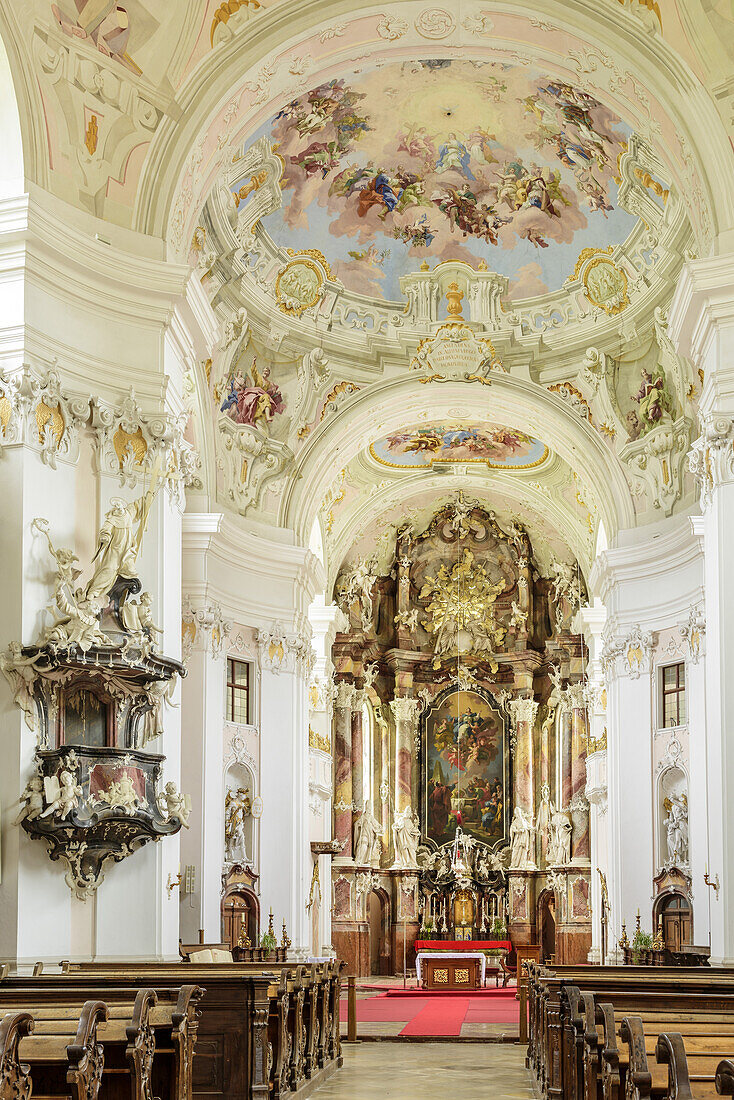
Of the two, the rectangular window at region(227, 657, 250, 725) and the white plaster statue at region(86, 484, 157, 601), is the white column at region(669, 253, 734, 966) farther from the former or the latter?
the rectangular window at region(227, 657, 250, 725)

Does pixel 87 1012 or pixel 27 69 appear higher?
pixel 27 69

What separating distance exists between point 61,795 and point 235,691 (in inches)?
387

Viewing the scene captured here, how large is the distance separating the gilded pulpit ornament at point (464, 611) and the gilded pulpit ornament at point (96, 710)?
20430 millimetres

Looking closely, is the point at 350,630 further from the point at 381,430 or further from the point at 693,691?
the point at 693,691

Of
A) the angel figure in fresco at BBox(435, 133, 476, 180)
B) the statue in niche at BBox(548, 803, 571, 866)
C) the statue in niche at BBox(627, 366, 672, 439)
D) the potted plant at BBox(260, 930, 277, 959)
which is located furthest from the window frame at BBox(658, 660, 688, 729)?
the statue in niche at BBox(548, 803, 571, 866)

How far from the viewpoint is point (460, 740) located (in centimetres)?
3294

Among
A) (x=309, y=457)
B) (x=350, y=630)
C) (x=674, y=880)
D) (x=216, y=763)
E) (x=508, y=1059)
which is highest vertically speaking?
(x=309, y=457)

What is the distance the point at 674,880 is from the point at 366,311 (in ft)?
33.6

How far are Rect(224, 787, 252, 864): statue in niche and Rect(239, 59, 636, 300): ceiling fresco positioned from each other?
8.40 metres

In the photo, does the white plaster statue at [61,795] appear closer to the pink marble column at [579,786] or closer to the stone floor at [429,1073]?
the stone floor at [429,1073]

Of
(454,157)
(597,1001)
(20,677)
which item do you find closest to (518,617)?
(454,157)

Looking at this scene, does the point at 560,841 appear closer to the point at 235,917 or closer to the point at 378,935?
the point at 378,935

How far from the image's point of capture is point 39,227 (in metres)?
12.5

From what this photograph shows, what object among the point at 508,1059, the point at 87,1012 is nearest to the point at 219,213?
the point at 508,1059
